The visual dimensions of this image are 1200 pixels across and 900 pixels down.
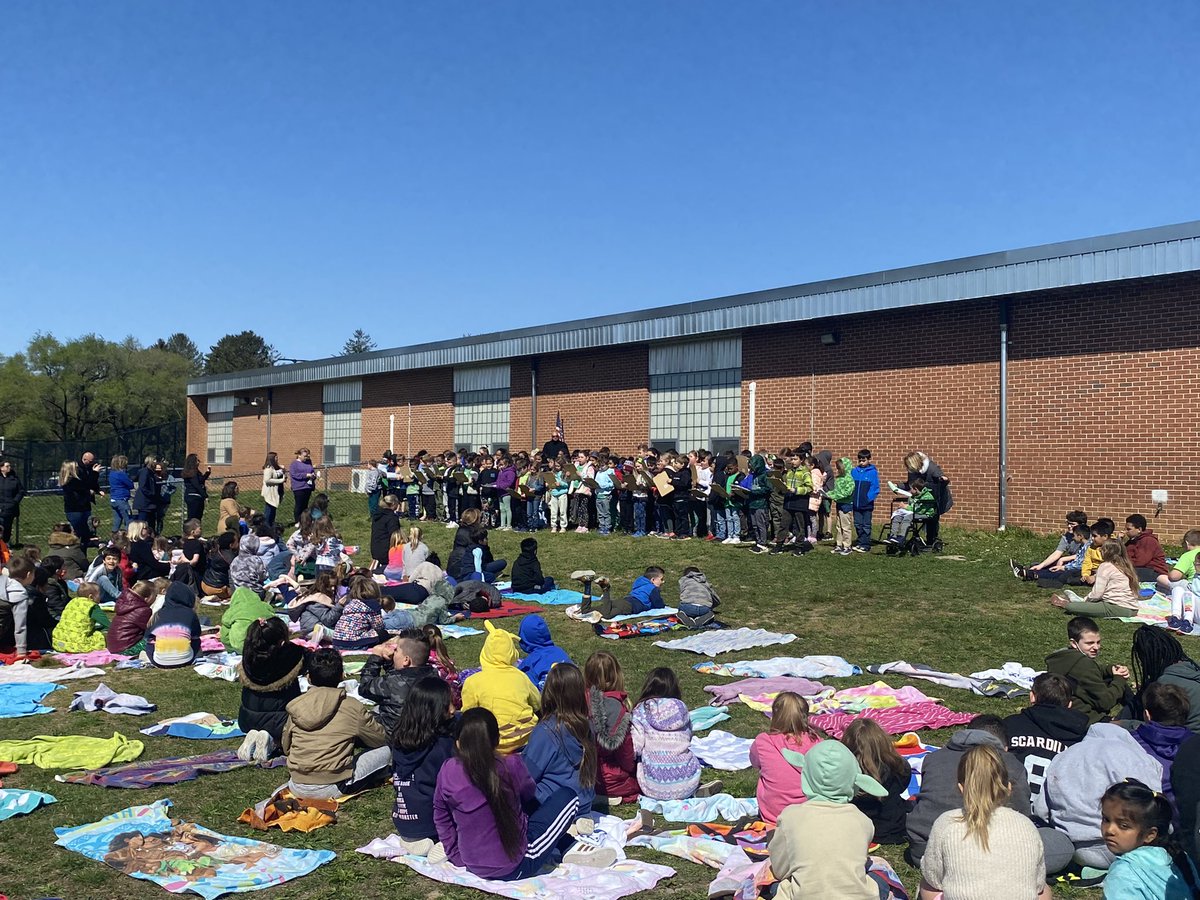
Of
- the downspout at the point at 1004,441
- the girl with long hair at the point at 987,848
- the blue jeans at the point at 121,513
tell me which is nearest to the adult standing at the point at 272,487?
the blue jeans at the point at 121,513

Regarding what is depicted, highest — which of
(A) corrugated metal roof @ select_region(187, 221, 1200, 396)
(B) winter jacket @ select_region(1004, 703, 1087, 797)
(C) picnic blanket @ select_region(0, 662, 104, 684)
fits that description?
(A) corrugated metal roof @ select_region(187, 221, 1200, 396)

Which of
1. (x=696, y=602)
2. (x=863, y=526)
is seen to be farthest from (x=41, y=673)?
(x=863, y=526)

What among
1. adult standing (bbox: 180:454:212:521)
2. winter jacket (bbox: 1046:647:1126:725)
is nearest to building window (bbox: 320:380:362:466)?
adult standing (bbox: 180:454:212:521)

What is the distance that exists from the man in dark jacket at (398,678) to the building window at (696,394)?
16.5m

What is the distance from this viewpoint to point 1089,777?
18.8ft

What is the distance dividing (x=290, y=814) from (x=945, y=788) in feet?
13.2

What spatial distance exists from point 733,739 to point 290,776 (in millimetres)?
3415

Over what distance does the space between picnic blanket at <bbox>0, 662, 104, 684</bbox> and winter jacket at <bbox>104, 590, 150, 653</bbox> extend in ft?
2.13

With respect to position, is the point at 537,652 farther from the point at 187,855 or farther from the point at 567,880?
the point at 187,855

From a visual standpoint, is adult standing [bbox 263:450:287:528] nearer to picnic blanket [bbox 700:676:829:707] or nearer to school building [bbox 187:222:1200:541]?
school building [bbox 187:222:1200:541]

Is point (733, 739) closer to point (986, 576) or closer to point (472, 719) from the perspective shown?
point (472, 719)

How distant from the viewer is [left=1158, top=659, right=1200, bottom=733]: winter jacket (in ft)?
21.0

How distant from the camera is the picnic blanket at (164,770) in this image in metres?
7.21

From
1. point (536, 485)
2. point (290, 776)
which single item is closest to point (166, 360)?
point (536, 485)
